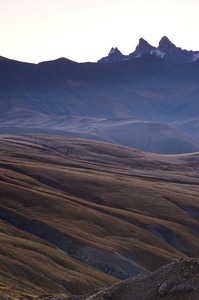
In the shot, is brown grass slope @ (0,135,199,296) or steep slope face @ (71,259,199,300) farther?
brown grass slope @ (0,135,199,296)

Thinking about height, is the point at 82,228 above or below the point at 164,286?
below

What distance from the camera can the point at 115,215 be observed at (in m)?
147

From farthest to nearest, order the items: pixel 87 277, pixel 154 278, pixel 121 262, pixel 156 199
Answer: pixel 156 199
pixel 121 262
pixel 87 277
pixel 154 278

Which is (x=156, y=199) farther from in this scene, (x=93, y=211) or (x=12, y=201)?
(x=12, y=201)

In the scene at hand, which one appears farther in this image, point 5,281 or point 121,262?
point 121,262

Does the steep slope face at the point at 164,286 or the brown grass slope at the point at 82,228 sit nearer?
the steep slope face at the point at 164,286

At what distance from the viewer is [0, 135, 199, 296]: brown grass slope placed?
84794 mm

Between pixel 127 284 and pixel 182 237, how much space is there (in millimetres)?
100606

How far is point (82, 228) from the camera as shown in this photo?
129 meters

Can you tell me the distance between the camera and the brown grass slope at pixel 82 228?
84794mm

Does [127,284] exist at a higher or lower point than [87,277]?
higher

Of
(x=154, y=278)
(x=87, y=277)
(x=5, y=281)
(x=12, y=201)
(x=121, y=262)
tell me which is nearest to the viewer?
(x=154, y=278)


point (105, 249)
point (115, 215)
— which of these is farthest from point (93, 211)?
point (105, 249)

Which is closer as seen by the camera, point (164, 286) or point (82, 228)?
point (164, 286)
